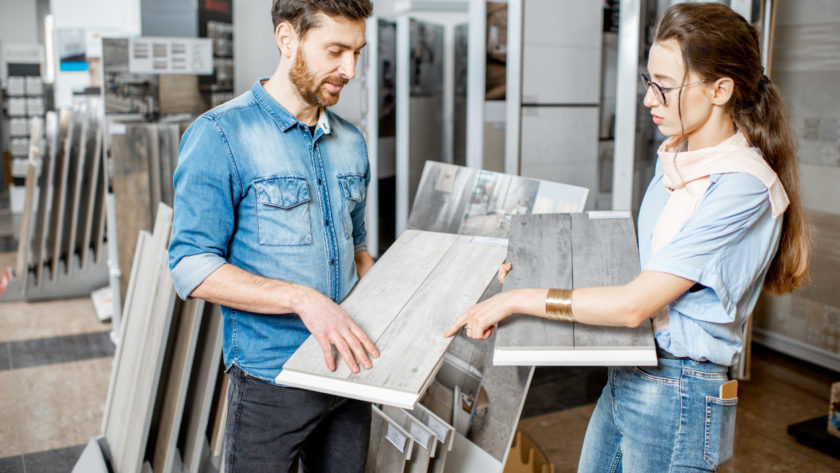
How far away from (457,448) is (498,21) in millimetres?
2532

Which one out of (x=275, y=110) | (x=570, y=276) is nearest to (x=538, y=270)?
(x=570, y=276)

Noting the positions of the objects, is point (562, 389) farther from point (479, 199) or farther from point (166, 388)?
point (166, 388)

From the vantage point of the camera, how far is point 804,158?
3996mm

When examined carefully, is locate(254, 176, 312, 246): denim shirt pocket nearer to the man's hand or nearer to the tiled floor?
the man's hand

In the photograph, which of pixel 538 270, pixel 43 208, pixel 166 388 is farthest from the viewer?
pixel 43 208

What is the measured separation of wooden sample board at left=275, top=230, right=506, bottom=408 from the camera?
1.29m

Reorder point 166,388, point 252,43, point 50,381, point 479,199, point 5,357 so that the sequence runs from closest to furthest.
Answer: point 479,199, point 166,388, point 50,381, point 5,357, point 252,43

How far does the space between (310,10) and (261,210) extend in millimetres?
407

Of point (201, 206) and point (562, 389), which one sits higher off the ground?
point (201, 206)

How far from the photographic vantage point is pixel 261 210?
1.47 m

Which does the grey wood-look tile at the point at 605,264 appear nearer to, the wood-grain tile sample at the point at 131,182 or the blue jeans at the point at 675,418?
the blue jeans at the point at 675,418

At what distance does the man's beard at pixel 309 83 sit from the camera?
58.1 inches

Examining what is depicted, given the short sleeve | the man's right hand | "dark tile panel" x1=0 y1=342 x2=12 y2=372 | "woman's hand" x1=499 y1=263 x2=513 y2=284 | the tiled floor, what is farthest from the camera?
"dark tile panel" x1=0 y1=342 x2=12 y2=372

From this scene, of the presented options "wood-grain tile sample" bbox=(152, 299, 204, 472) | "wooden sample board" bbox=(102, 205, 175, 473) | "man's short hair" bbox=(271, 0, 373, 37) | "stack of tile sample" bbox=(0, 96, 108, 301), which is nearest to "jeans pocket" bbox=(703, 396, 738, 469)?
"man's short hair" bbox=(271, 0, 373, 37)
